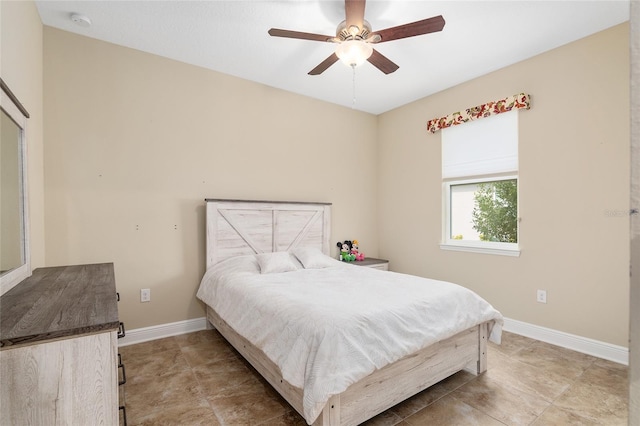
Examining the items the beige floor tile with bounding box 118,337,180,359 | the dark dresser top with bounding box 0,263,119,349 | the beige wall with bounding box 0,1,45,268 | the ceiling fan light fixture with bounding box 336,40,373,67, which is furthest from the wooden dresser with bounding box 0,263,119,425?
the ceiling fan light fixture with bounding box 336,40,373,67

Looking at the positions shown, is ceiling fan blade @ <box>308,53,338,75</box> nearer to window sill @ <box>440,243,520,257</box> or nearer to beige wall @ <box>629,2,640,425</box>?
beige wall @ <box>629,2,640,425</box>

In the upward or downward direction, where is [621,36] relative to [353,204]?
upward

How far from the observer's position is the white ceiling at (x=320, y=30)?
246 centimetres

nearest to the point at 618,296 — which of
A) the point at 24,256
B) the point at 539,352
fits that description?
the point at 539,352

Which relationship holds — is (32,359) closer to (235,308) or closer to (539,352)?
(235,308)

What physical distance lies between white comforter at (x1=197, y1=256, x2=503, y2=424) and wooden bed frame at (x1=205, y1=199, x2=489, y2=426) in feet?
0.43

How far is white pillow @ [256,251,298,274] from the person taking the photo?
316 cm

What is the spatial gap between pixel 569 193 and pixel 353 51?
2338 millimetres

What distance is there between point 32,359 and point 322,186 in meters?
3.51

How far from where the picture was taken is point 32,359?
3.63 feet

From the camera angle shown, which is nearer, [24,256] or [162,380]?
[24,256]

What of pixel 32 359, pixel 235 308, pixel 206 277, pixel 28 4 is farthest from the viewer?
pixel 206 277

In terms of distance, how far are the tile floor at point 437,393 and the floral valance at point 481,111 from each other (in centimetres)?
234

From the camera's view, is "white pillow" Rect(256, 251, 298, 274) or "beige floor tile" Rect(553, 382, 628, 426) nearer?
"beige floor tile" Rect(553, 382, 628, 426)
